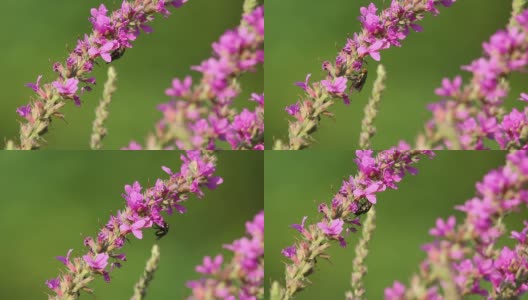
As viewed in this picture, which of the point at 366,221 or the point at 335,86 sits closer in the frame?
the point at 335,86

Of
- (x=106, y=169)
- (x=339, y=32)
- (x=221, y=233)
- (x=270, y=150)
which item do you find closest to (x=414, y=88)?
(x=339, y=32)

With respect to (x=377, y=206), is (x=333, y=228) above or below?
below

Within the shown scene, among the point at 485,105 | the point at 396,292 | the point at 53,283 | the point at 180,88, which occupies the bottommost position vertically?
the point at 396,292

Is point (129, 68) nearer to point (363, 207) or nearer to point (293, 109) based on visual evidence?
point (293, 109)

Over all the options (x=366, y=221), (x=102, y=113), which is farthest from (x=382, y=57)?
(x=102, y=113)

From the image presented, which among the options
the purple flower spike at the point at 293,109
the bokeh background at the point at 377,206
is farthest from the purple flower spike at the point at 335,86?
the bokeh background at the point at 377,206

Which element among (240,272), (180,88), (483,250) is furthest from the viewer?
(240,272)
